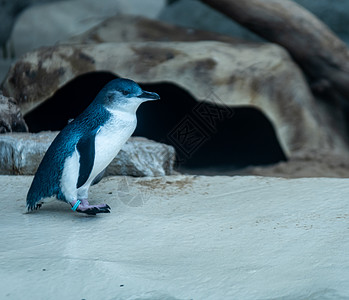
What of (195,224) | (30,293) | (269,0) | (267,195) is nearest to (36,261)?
(30,293)

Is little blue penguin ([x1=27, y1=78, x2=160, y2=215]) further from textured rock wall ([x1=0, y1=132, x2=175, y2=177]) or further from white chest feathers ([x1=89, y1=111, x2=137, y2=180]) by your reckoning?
textured rock wall ([x1=0, y1=132, x2=175, y2=177])

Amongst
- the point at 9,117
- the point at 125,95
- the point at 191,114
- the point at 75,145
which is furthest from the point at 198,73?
the point at 75,145

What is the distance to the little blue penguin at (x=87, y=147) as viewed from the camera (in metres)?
1.85

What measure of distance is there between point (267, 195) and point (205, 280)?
863 millimetres

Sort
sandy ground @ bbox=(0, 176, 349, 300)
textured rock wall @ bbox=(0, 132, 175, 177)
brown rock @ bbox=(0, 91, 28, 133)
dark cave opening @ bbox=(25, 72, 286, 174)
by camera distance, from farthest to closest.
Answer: dark cave opening @ bbox=(25, 72, 286, 174) < brown rock @ bbox=(0, 91, 28, 133) < textured rock wall @ bbox=(0, 132, 175, 177) < sandy ground @ bbox=(0, 176, 349, 300)

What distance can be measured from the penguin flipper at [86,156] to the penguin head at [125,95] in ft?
0.44

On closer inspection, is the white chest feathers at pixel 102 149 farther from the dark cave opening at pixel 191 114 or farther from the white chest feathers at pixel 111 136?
the dark cave opening at pixel 191 114

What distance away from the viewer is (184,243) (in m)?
1.70

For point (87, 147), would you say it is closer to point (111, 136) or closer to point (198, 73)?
point (111, 136)

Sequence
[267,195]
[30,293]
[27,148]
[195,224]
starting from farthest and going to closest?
1. [27,148]
2. [267,195]
3. [195,224]
4. [30,293]

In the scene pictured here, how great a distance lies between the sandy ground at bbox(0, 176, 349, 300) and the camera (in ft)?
4.51

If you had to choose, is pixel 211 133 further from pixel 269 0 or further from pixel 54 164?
pixel 54 164

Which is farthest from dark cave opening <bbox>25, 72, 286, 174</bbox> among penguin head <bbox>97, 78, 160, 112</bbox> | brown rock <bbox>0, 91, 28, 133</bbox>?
penguin head <bbox>97, 78, 160, 112</bbox>

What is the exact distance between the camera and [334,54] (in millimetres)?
4289
